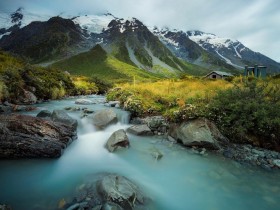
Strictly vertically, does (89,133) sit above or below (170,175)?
above

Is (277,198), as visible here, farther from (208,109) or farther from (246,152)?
(208,109)

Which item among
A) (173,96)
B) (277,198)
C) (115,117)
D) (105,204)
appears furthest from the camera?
(173,96)

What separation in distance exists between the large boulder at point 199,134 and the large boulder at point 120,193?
534 cm

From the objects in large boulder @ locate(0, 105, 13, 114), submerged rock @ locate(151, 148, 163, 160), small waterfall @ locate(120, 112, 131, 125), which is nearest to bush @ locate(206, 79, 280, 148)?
submerged rock @ locate(151, 148, 163, 160)

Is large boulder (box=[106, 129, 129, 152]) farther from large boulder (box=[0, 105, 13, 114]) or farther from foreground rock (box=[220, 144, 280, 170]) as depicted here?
large boulder (box=[0, 105, 13, 114])

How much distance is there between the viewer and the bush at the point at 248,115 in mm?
12666

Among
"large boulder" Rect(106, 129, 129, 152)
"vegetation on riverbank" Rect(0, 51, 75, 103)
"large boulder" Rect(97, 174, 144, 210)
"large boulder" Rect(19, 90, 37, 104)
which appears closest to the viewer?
"large boulder" Rect(97, 174, 144, 210)

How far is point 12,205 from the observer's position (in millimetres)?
7156

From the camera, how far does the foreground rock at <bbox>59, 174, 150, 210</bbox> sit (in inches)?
273

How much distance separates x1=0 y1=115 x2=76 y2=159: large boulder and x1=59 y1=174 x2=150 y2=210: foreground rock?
3122 mm

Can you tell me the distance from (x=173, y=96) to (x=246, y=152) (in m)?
6.98

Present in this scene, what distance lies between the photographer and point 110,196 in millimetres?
7129

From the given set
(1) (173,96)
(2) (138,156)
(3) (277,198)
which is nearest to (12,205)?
(2) (138,156)

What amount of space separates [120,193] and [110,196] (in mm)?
324
